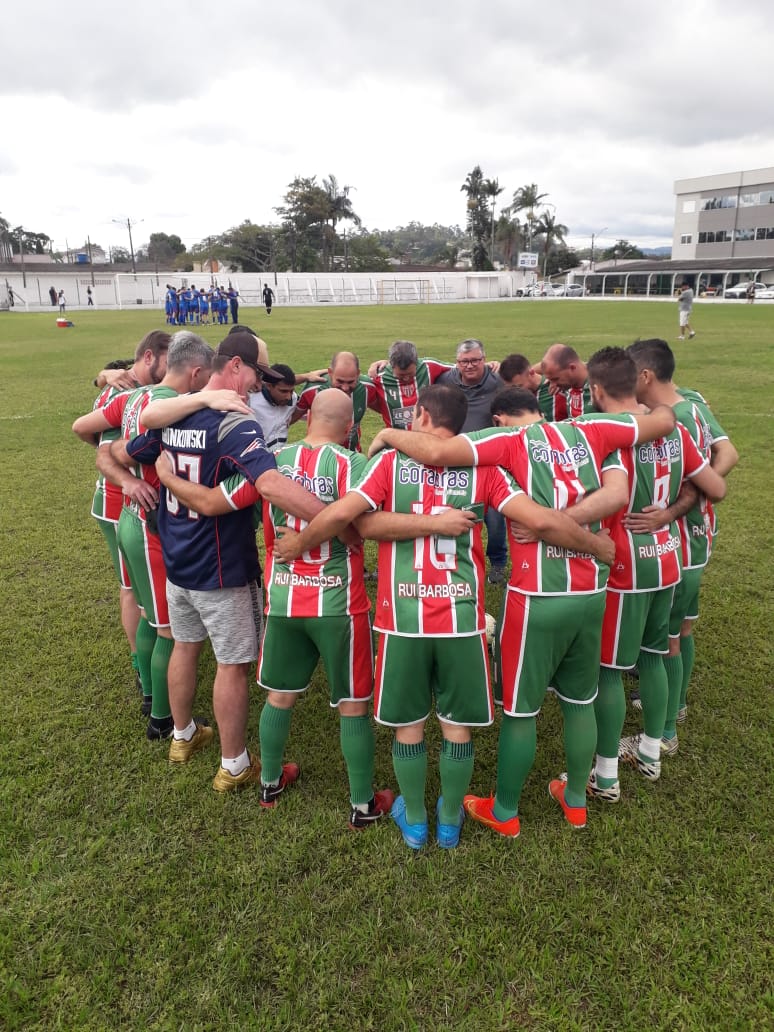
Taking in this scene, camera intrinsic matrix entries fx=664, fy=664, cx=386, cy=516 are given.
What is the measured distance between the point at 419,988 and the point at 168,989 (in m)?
0.99

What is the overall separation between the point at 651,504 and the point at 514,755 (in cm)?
145

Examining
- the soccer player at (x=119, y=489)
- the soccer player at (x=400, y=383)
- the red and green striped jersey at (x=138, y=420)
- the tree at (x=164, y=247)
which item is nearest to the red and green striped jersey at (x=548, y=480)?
the red and green striped jersey at (x=138, y=420)

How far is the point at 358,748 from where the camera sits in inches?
129

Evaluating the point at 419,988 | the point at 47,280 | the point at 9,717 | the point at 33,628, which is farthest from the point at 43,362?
the point at 47,280

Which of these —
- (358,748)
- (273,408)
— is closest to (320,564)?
(358,748)

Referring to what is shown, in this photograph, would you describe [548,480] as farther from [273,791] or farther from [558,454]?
[273,791]

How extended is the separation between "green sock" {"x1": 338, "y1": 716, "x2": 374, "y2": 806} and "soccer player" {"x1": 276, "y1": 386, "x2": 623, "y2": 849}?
0.21 metres

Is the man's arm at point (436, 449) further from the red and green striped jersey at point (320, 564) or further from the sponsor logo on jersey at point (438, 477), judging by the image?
the red and green striped jersey at point (320, 564)

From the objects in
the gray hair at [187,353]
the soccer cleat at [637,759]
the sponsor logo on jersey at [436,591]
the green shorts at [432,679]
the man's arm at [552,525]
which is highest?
the gray hair at [187,353]

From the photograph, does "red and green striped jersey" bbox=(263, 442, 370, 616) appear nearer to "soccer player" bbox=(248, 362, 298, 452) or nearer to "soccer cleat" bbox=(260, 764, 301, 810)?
"soccer cleat" bbox=(260, 764, 301, 810)

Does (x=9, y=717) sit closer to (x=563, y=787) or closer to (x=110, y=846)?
(x=110, y=846)

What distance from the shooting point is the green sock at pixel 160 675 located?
4.03 metres

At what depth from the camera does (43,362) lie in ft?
68.6

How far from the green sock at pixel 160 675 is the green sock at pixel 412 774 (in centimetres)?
161
